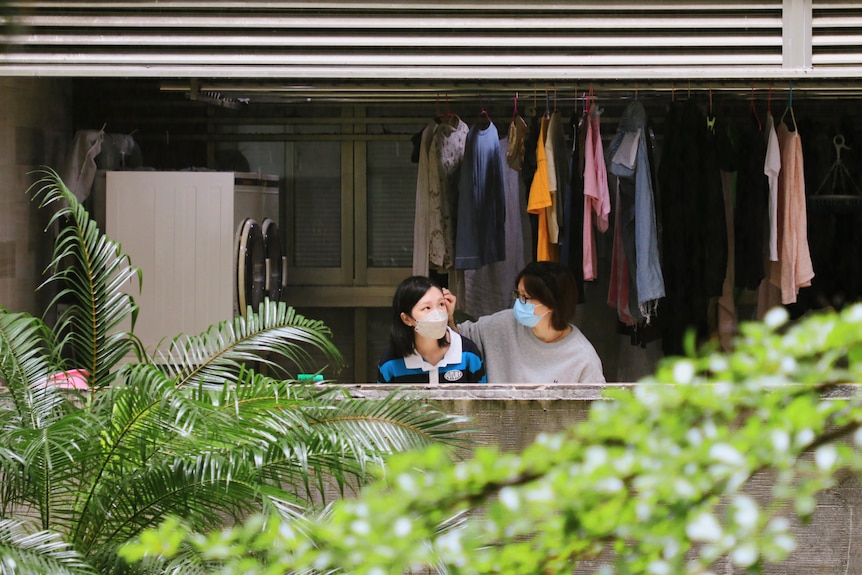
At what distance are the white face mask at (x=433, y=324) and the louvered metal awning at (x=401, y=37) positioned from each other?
821mm

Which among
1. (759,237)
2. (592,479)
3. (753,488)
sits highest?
(759,237)

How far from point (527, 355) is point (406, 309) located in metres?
0.51

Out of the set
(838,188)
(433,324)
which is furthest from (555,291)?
(838,188)

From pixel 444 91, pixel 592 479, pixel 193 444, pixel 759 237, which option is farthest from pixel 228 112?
pixel 592 479

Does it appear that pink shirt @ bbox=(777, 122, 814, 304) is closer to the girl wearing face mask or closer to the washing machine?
the girl wearing face mask

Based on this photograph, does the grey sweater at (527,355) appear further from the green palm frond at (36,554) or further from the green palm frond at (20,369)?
the green palm frond at (36,554)

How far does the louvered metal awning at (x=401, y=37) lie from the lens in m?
3.83

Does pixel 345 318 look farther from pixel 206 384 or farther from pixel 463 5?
pixel 206 384

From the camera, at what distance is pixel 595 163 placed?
460 centimetres

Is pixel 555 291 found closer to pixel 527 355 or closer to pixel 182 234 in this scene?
pixel 527 355

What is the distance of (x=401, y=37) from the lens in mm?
3854

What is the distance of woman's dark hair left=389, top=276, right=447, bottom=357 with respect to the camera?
3.91 meters

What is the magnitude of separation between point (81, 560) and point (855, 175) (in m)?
3.79

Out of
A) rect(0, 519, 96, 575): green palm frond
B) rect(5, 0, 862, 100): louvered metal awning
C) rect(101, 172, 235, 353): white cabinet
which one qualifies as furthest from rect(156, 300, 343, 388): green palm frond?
rect(101, 172, 235, 353): white cabinet
